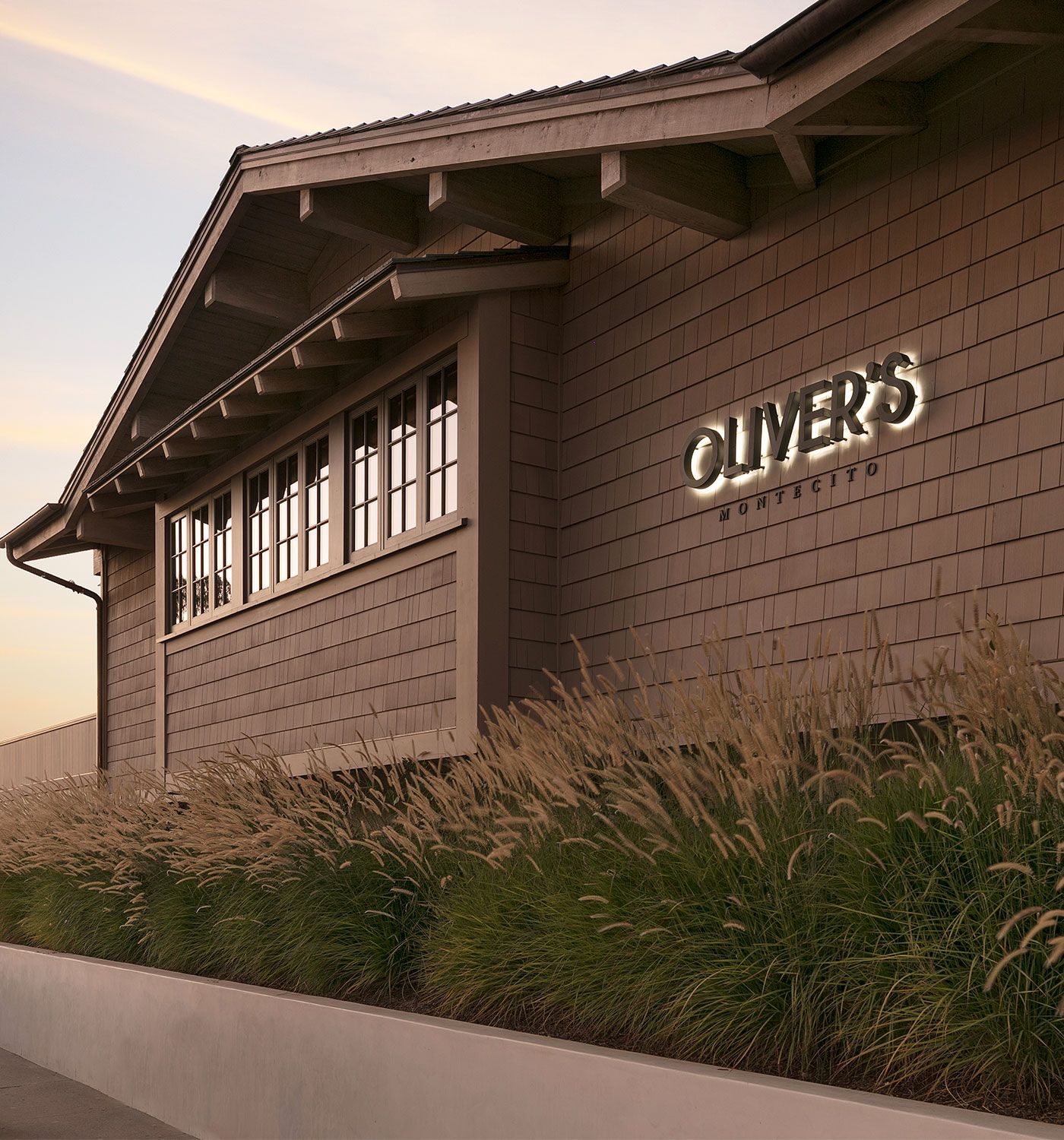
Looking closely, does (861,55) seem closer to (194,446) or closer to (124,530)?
(194,446)

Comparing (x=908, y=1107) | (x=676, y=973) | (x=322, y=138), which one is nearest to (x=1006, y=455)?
(x=676, y=973)

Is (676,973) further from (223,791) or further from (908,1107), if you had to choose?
(223,791)

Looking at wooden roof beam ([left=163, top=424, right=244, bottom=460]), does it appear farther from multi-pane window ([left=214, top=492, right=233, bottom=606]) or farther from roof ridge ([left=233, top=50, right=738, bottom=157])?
roof ridge ([left=233, top=50, right=738, bottom=157])

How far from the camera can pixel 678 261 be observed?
8.15 meters

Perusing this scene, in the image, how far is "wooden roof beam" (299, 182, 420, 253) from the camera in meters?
9.60

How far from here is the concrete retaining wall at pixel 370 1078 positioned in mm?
3307

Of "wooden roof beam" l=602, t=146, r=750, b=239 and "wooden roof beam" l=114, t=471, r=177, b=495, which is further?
"wooden roof beam" l=114, t=471, r=177, b=495

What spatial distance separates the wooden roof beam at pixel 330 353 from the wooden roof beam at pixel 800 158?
141 inches

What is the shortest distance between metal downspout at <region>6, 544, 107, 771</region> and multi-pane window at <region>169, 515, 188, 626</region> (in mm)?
3299

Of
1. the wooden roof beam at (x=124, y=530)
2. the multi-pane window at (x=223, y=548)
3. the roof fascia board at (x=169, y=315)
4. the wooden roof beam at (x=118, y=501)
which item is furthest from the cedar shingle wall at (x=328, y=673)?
the wooden roof beam at (x=124, y=530)

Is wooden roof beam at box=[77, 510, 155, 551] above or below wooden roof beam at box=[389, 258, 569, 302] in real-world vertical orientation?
below

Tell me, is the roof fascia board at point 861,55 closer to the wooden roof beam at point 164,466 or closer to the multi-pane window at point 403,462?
the multi-pane window at point 403,462

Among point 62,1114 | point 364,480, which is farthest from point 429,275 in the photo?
point 62,1114

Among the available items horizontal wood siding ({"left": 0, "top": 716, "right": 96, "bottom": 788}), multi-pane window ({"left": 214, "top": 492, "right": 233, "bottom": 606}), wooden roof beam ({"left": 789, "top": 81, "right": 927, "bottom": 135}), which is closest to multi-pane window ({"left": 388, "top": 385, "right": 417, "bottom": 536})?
multi-pane window ({"left": 214, "top": 492, "right": 233, "bottom": 606})
